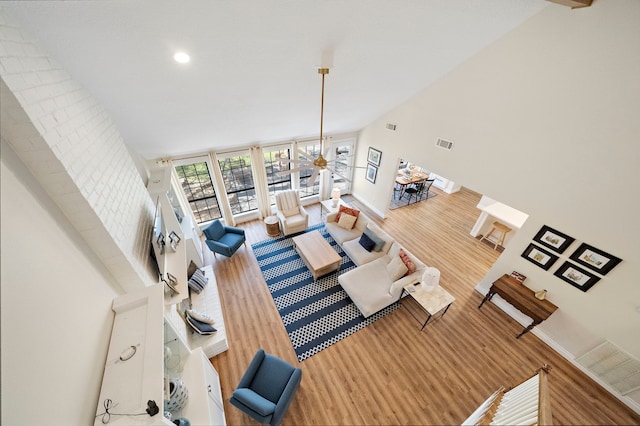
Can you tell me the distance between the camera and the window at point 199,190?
17.4 feet

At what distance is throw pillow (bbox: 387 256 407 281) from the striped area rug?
59 cm

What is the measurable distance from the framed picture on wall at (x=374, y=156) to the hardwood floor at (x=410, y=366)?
345 cm

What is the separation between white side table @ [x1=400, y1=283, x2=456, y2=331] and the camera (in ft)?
11.7

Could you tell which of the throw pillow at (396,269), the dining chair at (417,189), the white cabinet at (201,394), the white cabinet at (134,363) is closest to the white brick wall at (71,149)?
the white cabinet at (134,363)

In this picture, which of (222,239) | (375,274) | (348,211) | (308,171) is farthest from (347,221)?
(222,239)

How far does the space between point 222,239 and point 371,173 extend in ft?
14.7

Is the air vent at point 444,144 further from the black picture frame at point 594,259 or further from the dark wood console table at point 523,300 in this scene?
the dark wood console table at point 523,300

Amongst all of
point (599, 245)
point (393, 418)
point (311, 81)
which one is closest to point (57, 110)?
point (311, 81)

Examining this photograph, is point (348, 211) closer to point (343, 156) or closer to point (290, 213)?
point (290, 213)

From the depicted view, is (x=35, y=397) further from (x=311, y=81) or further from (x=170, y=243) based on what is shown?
(x=311, y=81)

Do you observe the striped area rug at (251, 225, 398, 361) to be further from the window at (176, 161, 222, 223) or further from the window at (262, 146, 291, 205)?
the window at (262, 146, 291, 205)

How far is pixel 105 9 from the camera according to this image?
1589 millimetres

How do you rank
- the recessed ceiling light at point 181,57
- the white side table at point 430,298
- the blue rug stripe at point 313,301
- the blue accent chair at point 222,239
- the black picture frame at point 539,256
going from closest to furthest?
the recessed ceiling light at point 181,57, the black picture frame at point 539,256, the white side table at point 430,298, the blue rug stripe at point 313,301, the blue accent chair at point 222,239

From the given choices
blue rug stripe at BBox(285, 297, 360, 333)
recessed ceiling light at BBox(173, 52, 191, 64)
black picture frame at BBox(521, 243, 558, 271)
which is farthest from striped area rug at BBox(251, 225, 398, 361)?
recessed ceiling light at BBox(173, 52, 191, 64)
